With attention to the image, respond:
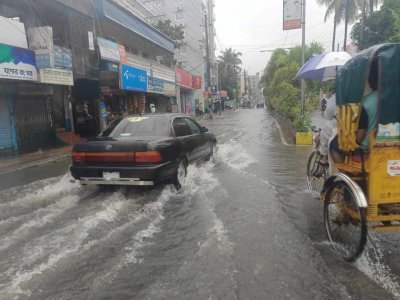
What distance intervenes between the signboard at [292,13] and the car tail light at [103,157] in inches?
543

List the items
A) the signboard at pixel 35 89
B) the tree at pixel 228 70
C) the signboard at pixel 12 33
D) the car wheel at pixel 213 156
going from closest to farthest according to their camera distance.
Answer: the car wheel at pixel 213 156 → the signboard at pixel 12 33 → the signboard at pixel 35 89 → the tree at pixel 228 70

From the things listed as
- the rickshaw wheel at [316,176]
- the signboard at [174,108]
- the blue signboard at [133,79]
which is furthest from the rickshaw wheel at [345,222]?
the signboard at [174,108]

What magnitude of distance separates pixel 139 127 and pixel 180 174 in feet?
4.00

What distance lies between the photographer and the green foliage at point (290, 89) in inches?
672

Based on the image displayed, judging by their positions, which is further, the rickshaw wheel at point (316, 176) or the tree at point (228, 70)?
the tree at point (228, 70)

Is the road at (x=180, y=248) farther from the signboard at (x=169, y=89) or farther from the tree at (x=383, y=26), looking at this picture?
the tree at (x=383, y=26)

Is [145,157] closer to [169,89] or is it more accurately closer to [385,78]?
[385,78]

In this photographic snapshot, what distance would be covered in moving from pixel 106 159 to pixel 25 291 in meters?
3.30

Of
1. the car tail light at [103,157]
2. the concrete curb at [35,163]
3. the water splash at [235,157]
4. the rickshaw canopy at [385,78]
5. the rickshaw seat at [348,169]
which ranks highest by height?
the rickshaw canopy at [385,78]

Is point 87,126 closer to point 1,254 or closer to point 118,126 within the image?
point 118,126

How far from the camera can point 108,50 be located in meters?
17.7

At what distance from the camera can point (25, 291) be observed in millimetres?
3467

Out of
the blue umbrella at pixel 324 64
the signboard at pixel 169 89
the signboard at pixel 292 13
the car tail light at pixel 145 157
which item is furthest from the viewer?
the signboard at pixel 169 89

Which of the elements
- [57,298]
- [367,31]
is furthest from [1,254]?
[367,31]
